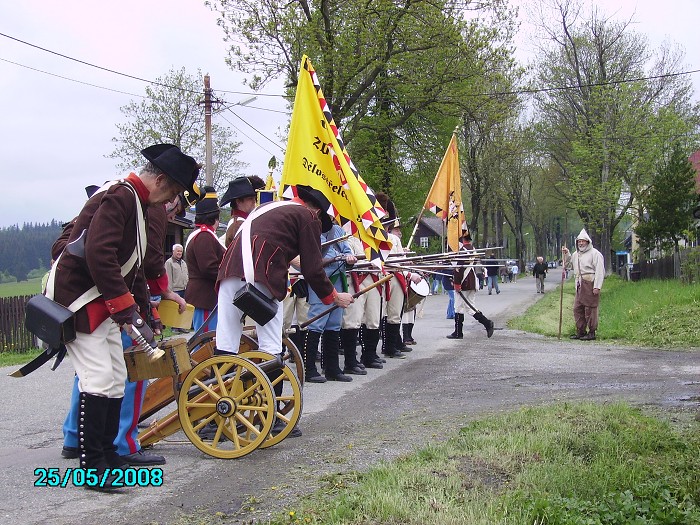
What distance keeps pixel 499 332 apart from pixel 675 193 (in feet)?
82.1

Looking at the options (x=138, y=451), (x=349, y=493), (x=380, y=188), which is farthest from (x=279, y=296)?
(x=380, y=188)

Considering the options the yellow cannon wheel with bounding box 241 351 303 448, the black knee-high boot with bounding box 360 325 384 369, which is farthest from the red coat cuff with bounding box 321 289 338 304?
the black knee-high boot with bounding box 360 325 384 369

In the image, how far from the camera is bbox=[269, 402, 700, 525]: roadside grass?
403 centimetres

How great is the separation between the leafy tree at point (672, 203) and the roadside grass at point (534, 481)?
34.1 meters

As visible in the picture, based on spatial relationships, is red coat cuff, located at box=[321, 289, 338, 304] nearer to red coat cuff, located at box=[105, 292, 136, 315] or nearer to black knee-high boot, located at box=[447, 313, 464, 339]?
red coat cuff, located at box=[105, 292, 136, 315]

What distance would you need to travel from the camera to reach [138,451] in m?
5.67

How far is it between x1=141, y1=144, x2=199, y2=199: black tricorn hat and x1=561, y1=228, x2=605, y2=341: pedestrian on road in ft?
37.8

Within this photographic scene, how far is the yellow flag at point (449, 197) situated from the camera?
1324cm

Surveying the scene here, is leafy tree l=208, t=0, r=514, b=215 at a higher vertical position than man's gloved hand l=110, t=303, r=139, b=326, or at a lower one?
higher

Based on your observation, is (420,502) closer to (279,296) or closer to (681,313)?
(279,296)

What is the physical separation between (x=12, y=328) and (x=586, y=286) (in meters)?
10.8

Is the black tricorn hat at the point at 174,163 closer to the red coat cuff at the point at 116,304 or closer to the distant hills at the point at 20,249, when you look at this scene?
the red coat cuff at the point at 116,304
